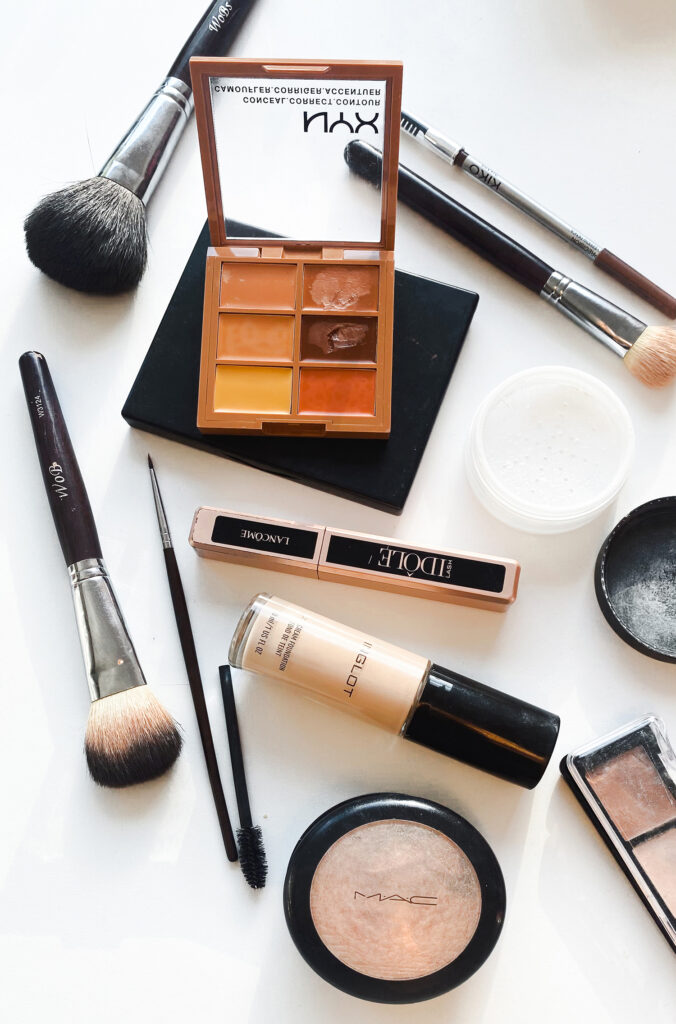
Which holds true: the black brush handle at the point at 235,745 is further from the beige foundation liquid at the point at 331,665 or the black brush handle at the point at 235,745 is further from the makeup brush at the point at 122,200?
the makeup brush at the point at 122,200

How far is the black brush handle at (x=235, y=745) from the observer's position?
90 cm

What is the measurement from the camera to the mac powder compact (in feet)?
2.73

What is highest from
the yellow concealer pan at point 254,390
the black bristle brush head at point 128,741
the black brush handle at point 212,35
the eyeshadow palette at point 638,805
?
the black brush handle at point 212,35

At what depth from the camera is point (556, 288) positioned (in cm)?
99

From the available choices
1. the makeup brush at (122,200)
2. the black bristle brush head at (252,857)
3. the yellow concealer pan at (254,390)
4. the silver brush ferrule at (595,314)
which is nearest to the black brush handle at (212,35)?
the makeup brush at (122,200)

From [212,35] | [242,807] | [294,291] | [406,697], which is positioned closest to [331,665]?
[406,697]

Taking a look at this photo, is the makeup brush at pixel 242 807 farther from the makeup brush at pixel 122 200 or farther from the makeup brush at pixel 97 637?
the makeup brush at pixel 122 200

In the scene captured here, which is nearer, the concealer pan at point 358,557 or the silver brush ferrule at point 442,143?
the concealer pan at point 358,557

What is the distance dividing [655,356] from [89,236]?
675mm

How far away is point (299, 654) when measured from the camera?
864mm

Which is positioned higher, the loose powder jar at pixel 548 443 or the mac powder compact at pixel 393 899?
the loose powder jar at pixel 548 443

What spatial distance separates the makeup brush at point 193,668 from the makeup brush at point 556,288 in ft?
1.52

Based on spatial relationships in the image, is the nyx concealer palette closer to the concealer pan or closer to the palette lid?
the palette lid

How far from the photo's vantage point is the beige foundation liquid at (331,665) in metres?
0.86
